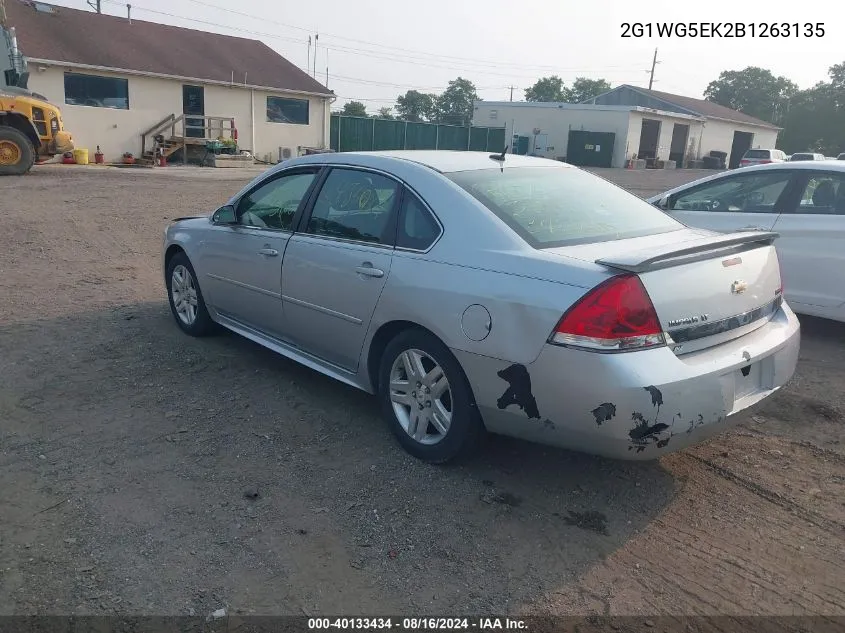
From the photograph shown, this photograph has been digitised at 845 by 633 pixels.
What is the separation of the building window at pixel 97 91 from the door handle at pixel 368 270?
2442 cm

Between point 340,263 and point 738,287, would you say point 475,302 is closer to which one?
point 340,263

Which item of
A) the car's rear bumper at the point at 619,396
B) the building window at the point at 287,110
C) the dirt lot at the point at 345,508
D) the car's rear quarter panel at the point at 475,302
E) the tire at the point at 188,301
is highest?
the building window at the point at 287,110

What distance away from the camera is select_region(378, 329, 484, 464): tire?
3.58 m

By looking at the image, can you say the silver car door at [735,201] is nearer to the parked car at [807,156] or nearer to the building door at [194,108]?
the parked car at [807,156]

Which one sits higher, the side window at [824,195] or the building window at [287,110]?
the building window at [287,110]

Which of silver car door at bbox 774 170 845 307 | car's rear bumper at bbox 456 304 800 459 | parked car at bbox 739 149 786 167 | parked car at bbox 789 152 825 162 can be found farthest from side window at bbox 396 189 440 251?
parked car at bbox 739 149 786 167

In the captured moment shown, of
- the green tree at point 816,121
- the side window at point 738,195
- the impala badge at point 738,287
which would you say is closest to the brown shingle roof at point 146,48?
the side window at point 738,195

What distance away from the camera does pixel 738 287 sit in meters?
3.54

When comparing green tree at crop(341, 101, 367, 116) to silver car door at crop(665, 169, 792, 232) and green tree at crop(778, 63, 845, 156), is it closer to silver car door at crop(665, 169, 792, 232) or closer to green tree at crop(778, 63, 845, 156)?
green tree at crop(778, 63, 845, 156)

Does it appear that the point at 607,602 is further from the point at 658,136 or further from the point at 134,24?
the point at 658,136

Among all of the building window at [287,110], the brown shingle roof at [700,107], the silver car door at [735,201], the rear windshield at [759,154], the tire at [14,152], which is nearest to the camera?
the silver car door at [735,201]

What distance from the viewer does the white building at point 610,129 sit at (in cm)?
4444

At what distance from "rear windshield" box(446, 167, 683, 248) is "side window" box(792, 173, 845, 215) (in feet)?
8.53

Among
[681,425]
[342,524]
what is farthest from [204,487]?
[681,425]
